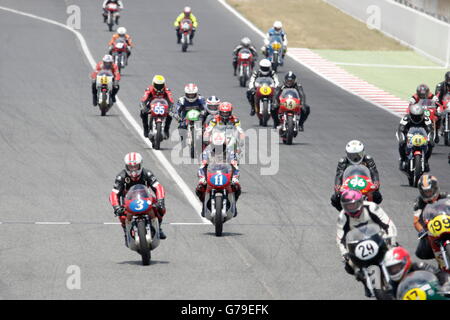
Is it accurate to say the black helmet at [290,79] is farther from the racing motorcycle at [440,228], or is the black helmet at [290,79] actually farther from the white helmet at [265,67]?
the racing motorcycle at [440,228]

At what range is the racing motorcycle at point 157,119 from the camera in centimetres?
2877

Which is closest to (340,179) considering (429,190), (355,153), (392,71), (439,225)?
(355,153)

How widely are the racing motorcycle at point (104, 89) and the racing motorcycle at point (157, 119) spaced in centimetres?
542

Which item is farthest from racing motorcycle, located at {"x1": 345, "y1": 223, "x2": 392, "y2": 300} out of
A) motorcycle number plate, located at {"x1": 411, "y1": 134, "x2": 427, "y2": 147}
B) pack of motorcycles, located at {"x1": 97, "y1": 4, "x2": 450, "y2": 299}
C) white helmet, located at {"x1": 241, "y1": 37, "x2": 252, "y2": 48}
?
white helmet, located at {"x1": 241, "y1": 37, "x2": 252, "y2": 48}

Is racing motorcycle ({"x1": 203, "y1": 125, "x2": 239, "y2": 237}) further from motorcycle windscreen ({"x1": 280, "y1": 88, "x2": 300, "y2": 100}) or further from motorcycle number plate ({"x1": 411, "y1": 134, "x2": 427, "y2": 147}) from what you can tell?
motorcycle windscreen ({"x1": 280, "y1": 88, "x2": 300, "y2": 100})

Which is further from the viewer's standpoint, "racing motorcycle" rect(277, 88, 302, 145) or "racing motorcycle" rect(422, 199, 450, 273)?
"racing motorcycle" rect(277, 88, 302, 145)

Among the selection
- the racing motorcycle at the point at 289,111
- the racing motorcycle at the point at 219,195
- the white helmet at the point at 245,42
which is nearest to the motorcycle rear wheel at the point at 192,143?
the racing motorcycle at the point at 289,111

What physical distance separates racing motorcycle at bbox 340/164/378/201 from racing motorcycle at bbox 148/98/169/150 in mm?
11193

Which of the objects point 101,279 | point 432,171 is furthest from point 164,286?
point 432,171

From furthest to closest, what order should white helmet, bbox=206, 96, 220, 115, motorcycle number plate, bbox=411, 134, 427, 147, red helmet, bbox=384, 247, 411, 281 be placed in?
white helmet, bbox=206, 96, 220, 115 → motorcycle number plate, bbox=411, 134, 427, 147 → red helmet, bbox=384, 247, 411, 281

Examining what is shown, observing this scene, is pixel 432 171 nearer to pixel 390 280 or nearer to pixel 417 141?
pixel 417 141

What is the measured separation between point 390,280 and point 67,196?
11645mm

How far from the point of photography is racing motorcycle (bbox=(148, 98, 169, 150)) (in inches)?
1133

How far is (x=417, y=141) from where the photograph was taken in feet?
80.6
